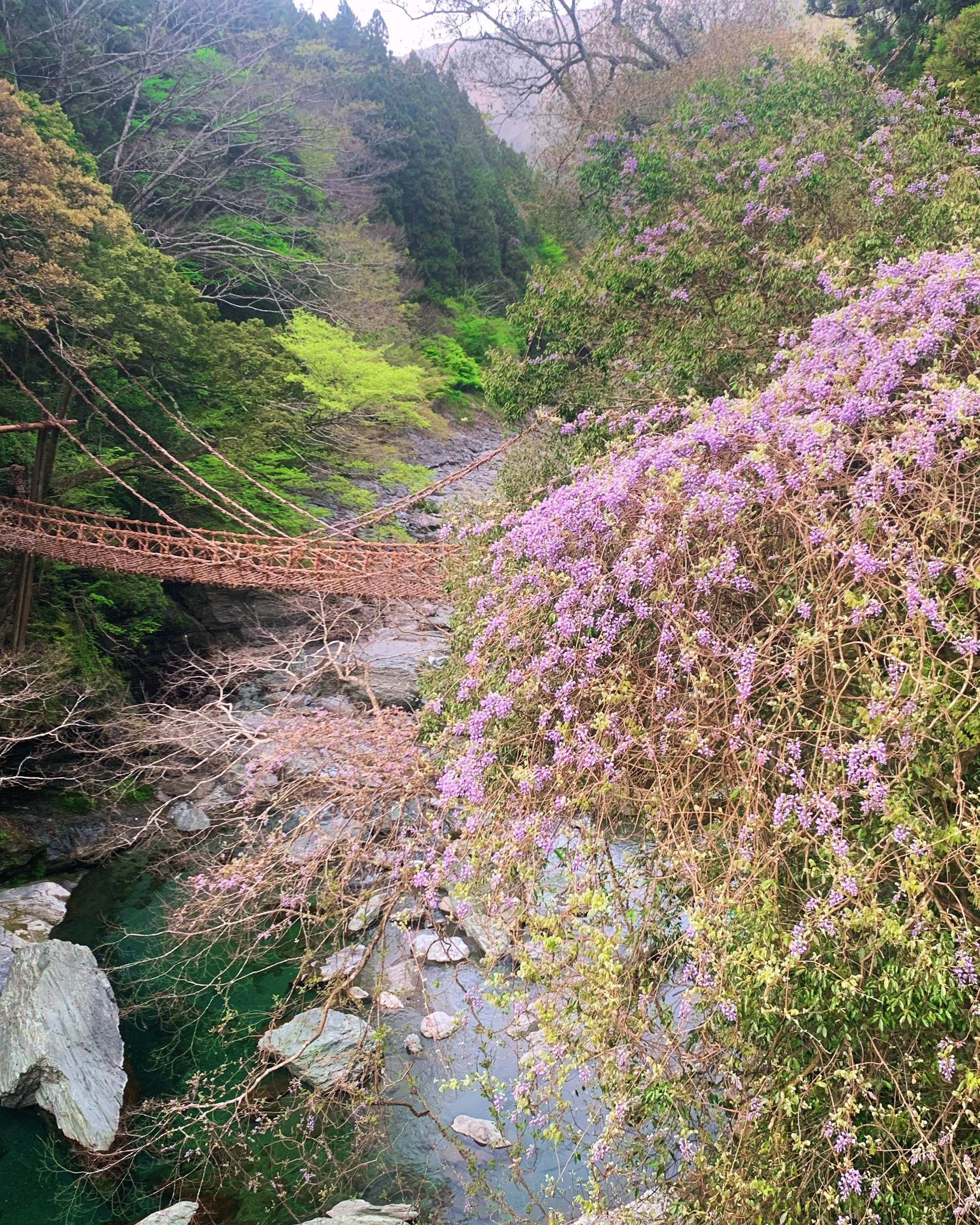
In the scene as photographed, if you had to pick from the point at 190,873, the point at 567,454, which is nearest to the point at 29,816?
the point at 190,873

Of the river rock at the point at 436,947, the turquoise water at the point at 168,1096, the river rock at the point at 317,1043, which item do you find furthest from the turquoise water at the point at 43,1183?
the river rock at the point at 436,947

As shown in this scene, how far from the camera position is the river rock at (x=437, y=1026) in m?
3.28

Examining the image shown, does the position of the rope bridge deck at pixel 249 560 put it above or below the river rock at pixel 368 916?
above

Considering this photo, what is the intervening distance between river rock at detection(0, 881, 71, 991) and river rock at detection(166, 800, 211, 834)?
84 cm

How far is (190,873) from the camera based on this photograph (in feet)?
15.9

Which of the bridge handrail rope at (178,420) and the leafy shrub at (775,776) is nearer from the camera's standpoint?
the leafy shrub at (775,776)

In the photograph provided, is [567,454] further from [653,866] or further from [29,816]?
[29,816]

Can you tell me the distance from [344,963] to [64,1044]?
4.71 feet

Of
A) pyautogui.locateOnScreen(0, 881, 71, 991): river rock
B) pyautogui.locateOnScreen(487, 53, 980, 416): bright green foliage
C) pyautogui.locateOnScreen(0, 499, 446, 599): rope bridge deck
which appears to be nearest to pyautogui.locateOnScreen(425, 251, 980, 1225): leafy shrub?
pyautogui.locateOnScreen(487, 53, 980, 416): bright green foliage

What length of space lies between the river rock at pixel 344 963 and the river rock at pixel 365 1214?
27.8 inches

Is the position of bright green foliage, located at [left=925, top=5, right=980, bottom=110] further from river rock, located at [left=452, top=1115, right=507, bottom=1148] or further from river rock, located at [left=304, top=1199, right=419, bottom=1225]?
river rock, located at [left=304, top=1199, right=419, bottom=1225]

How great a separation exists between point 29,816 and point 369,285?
21.9ft

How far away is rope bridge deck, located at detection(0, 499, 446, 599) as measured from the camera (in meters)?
4.54

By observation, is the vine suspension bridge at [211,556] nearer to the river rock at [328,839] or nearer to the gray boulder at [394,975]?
the river rock at [328,839]
